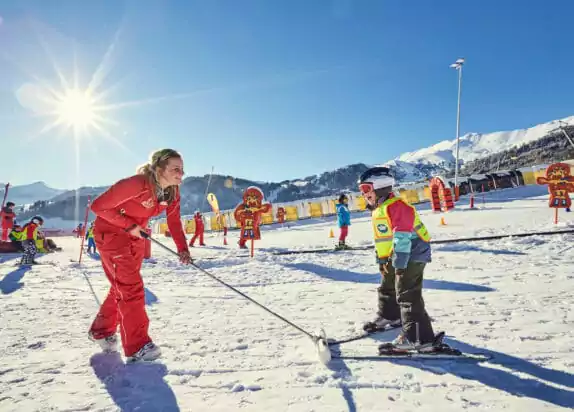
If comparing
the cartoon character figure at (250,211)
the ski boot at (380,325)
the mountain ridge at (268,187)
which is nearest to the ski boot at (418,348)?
the ski boot at (380,325)

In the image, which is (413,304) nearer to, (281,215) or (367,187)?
(367,187)

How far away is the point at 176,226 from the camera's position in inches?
141

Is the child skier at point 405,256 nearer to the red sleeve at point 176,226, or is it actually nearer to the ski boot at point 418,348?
the ski boot at point 418,348

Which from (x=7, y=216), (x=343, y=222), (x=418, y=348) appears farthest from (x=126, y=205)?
(x=7, y=216)

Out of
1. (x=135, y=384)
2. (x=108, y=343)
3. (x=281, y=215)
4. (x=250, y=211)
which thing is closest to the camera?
(x=135, y=384)

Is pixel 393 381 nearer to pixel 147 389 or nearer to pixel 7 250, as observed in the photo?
pixel 147 389

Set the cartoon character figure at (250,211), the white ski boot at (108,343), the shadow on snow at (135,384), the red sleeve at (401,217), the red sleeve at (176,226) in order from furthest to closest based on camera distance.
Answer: the cartoon character figure at (250,211), the red sleeve at (176,226), the white ski boot at (108,343), the red sleeve at (401,217), the shadow on snow at (135,384)

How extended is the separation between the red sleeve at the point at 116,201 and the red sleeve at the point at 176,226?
574 millimetres

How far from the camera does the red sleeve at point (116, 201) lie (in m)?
2.74

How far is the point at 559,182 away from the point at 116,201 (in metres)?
14.3

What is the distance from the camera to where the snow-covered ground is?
228 centimetres

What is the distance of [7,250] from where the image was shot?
46.1 feet

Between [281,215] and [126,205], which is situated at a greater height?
[126,205]

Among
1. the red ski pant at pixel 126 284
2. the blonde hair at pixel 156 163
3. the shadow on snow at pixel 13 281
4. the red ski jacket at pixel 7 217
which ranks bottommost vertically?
the shadow on snow at pixel 13 281
